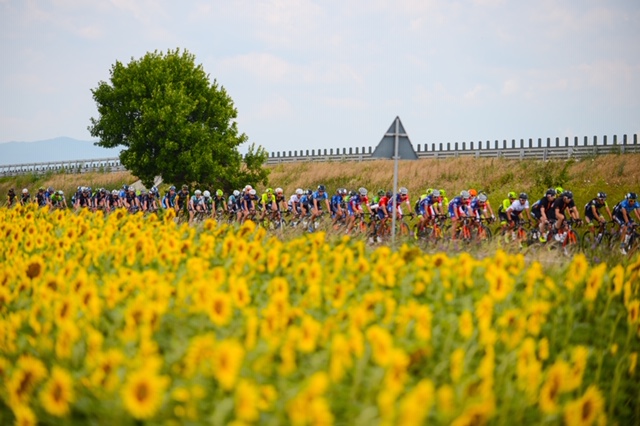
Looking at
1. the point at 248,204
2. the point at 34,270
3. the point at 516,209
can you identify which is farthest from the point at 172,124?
the point at 34,270

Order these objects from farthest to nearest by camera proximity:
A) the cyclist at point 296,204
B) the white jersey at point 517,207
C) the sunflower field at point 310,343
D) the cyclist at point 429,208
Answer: the cyclist at point 296,204 → the cyclist at point 429,208 → the white jersey at point 517,207 → the sunflower field at point 310,343

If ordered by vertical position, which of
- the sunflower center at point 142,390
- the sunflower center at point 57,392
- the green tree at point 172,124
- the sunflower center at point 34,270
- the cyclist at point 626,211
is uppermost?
the green tree at point 172,124

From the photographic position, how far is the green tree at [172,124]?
38125 mm

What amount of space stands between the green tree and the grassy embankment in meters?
5.71

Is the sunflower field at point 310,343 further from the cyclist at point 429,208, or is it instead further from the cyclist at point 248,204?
the cyclist at point 248,204

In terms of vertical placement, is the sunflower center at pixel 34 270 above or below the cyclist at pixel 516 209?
above

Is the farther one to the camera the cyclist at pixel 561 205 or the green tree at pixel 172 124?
the green tree at pixel 172 124

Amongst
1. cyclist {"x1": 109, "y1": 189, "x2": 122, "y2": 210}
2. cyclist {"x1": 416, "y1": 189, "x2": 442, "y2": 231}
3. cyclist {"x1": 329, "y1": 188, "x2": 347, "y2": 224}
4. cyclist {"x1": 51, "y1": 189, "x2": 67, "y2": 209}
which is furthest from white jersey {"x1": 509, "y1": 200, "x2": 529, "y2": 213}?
cyclist {"x1": 51, "y1": 189, "x2": 67, "y2": 209}

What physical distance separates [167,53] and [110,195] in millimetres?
10771

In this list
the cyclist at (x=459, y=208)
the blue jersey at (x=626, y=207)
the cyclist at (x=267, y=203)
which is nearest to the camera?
the blue jersey at (x=626, y=207)

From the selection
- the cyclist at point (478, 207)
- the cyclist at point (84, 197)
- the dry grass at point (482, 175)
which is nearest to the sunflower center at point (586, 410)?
the cyclist at point (478, 207)

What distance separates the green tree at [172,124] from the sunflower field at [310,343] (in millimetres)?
30828

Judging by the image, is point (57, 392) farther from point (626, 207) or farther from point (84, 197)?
point (84, 197)

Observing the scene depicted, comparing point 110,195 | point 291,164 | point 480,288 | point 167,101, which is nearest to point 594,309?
point 480,288
